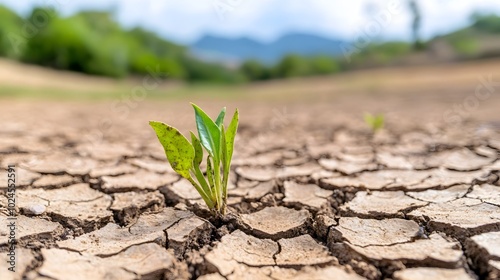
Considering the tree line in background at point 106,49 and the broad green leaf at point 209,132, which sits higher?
the tree line in background at point 106,49

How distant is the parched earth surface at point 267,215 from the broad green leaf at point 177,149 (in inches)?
7.1

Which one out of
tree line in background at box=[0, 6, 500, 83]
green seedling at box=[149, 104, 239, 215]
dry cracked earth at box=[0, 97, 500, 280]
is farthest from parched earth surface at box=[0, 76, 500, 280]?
tree line in background at box=[0, 6, 500, 83]

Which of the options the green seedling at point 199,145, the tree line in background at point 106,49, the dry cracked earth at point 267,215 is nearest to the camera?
the dry cracked earth at point 267,215

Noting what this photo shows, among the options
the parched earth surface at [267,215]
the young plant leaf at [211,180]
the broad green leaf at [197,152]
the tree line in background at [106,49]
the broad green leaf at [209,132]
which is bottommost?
the parched earth surface at [267,215]

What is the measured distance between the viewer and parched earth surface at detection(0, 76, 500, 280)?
1.02 metres

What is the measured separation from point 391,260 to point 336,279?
16 centimetres

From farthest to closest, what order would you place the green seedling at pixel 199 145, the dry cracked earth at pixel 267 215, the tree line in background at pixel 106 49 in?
the tree line in background at pixel 106 49
the green seedling at pixel 199 145
the dry cracked earth at pixel 267 215

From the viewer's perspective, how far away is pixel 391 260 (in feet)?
3.35

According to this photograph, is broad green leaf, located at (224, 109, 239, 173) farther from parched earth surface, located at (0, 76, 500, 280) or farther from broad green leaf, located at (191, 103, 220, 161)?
parched earth surface, located at (0, 76, 500, 280)

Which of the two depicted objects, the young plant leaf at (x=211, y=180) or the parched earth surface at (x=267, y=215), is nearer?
the parched earth surface at (x=267, y=215)

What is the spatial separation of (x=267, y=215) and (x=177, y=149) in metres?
0.39

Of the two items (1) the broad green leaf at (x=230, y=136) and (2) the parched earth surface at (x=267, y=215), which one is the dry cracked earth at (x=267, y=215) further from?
(1) the broad green leaf at (x=230, y=136)

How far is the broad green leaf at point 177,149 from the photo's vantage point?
123 centimetres

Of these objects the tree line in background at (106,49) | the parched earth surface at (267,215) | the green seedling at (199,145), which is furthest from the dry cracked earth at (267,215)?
the tree line in background at (106,49)
